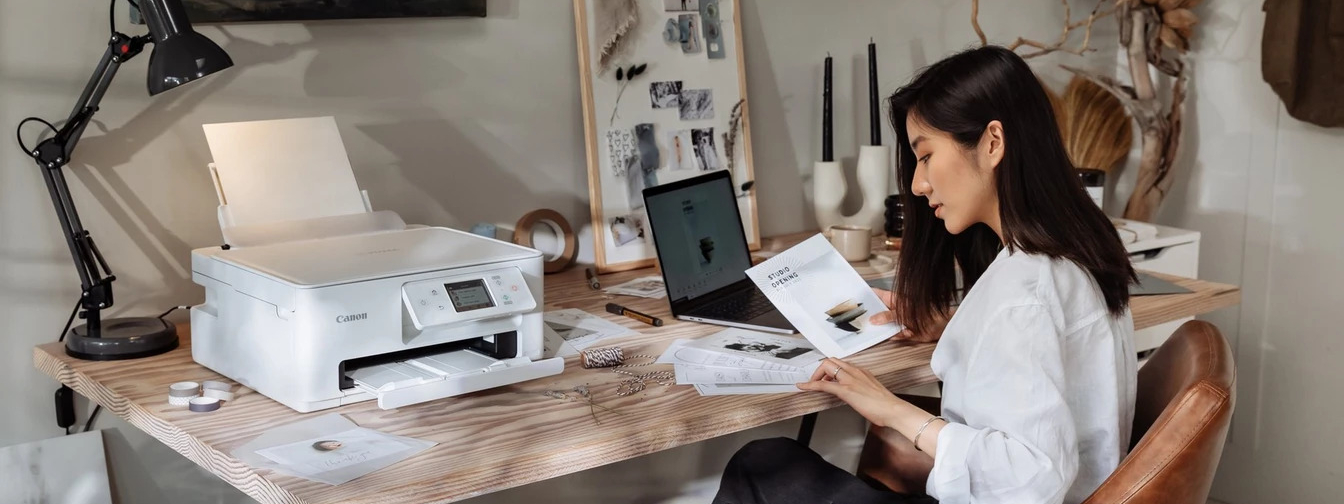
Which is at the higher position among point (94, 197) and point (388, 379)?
point (94, 197)

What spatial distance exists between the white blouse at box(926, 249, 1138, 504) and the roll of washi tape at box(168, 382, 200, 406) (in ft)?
3.13

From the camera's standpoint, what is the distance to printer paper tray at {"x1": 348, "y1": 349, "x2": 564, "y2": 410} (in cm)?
149

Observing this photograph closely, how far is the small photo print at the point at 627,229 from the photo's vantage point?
7.76ft

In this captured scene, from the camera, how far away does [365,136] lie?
2.05 metres

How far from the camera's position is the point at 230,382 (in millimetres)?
1606

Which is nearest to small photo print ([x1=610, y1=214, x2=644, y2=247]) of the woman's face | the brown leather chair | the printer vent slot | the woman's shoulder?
the printer vent slot

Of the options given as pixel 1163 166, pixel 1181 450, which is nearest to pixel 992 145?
pixel 1181 450

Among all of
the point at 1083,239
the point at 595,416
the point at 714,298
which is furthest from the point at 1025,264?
the point at 714,298

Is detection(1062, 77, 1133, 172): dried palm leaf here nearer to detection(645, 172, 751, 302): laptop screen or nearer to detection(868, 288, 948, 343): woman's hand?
detection(645, 172, 751, 302): laptop screen

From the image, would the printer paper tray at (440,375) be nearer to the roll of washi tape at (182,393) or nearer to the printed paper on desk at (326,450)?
the printed paper on desk at (326,450)

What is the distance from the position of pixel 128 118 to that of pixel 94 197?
5.2 inches

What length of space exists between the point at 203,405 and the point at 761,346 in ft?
2.63

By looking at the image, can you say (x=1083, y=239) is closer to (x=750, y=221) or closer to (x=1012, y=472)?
(x=1012, y=472)

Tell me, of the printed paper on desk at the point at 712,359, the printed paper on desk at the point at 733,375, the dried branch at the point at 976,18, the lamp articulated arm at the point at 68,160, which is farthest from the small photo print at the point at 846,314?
the lamp articulated arm at the point at 68,160
